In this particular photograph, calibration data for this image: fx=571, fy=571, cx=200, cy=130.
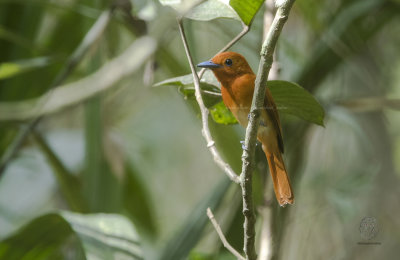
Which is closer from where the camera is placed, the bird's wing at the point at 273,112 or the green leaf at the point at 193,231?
the bird's wing at the point at 273,112

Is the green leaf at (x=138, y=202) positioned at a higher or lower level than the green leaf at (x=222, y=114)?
lower

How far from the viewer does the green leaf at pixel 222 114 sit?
123 centimetres

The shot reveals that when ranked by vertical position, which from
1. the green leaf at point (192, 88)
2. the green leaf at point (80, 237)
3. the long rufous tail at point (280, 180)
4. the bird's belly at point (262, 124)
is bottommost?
the green leaf at point (80, 237)

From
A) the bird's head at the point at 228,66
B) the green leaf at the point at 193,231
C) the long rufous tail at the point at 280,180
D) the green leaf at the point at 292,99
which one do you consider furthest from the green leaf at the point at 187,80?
the green leaf at the point at 193,231

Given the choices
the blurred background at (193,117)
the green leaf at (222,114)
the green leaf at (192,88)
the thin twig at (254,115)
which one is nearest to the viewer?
the thin twig at (254,115)

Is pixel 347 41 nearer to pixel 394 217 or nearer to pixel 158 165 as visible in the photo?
pixel 394 217

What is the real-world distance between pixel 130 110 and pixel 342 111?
1825 millimetres

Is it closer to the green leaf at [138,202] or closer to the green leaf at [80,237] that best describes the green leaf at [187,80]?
the green leaf at [80,237]

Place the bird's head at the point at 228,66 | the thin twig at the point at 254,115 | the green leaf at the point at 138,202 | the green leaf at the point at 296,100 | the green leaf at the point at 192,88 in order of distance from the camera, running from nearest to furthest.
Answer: the thin twig at the point at 254,115, the green leaf at the point at 296,100, the green leaf at the point at 192,88, the bird's head at the point at 228,66, the green leaf at the point at 138,202

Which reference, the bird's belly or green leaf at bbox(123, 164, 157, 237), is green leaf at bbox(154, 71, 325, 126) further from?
green leaf at bbox(123, 164, 157, 237)

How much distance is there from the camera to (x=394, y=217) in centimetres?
246

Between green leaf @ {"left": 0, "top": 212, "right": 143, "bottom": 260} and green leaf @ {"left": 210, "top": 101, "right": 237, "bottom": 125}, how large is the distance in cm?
37

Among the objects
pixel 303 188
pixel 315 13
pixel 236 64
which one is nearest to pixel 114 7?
pixel 236 64

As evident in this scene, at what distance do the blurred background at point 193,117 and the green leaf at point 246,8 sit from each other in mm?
496
